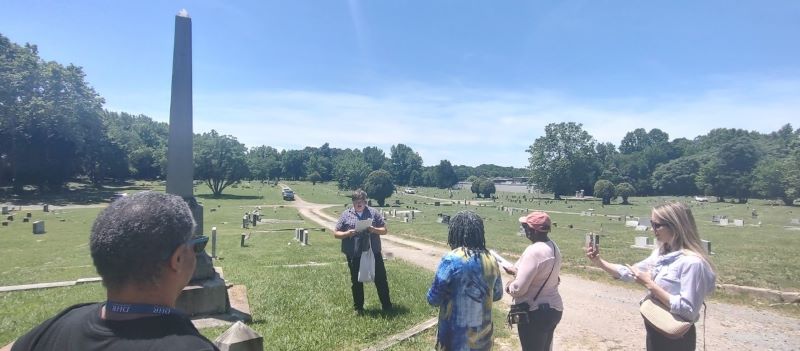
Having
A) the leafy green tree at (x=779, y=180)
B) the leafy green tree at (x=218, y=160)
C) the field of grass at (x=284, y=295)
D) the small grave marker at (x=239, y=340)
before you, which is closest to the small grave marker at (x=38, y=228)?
the field of grass at (x=284, y=295)

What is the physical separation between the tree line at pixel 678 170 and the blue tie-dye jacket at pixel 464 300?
58984 millimetres

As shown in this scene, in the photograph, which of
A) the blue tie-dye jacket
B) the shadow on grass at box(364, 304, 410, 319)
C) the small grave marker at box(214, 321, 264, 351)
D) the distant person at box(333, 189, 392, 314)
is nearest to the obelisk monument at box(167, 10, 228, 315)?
the distant person at box(333, 189, 392, 314)

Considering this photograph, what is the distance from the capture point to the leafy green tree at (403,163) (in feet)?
394

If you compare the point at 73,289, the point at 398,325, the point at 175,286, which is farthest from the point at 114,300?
the point at 73,289

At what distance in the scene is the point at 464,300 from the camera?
3664mm

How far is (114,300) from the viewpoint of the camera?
1571 millimetres

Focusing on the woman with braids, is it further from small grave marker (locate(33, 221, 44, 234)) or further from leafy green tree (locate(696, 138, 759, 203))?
leafy green tree (locate(696, 138, 759, 203))

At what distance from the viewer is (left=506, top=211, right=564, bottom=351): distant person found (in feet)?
13.7

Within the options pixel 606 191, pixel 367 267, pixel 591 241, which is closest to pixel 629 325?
pixel 591 241

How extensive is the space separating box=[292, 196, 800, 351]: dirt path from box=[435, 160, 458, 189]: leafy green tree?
3988 inches

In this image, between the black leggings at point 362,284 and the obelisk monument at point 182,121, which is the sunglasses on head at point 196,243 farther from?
the obelisk monument at point 182,121

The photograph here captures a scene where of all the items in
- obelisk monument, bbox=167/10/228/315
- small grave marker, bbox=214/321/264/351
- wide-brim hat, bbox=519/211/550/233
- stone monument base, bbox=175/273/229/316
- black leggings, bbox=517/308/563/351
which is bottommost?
stone monument base, bbox=175/273/229/316

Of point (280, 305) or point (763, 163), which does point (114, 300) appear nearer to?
point (280, 305)

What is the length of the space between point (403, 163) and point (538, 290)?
387ft
